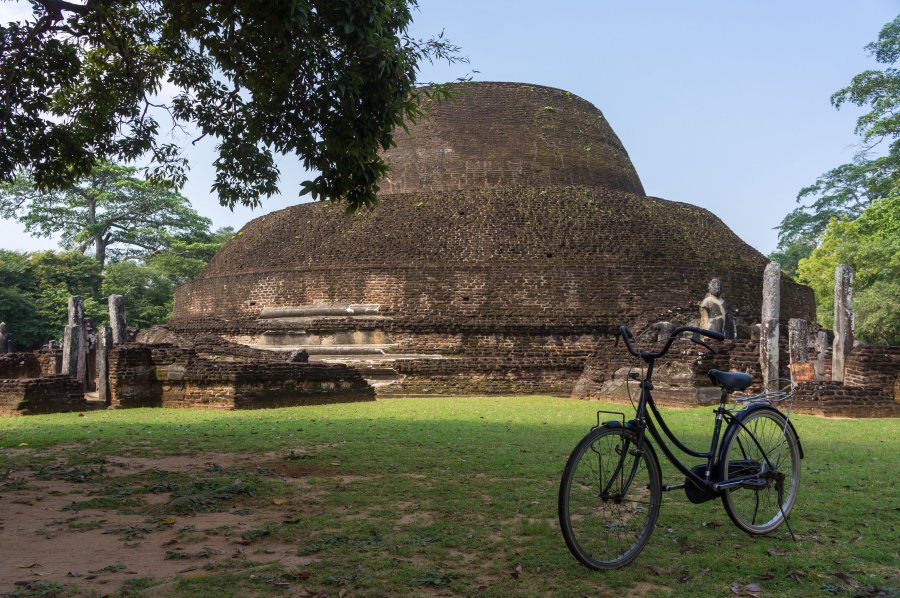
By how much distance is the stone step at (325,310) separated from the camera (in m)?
17.2

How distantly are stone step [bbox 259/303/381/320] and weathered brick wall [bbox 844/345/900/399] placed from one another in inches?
368

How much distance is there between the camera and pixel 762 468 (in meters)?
3.86

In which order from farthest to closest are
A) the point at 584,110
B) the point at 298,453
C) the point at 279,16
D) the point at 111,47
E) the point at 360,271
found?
1. the point at 584,110
2. the point at 360,271
3. the point at 111,47
4. the point at 298,453
5. the point at 279,16

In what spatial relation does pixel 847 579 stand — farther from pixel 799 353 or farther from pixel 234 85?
pixel 799 353

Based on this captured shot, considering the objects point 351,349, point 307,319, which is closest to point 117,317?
point 307,319

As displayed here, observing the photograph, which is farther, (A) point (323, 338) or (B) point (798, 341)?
(A) point (323, 338)

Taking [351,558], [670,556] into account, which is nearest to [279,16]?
[351,558]

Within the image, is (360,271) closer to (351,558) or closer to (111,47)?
(111,47)

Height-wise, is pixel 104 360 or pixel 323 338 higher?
pixel 323 338

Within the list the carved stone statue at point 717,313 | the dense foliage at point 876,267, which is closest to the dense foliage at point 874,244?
the dense foliage at point 876,267

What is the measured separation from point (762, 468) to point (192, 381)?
10089 millimetres

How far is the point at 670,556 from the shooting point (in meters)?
3.58

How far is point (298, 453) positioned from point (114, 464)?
143 centimetres

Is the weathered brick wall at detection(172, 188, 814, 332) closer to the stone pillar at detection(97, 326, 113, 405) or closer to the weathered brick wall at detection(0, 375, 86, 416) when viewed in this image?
the stone pillar at detection(97, 326, 113, 405)
